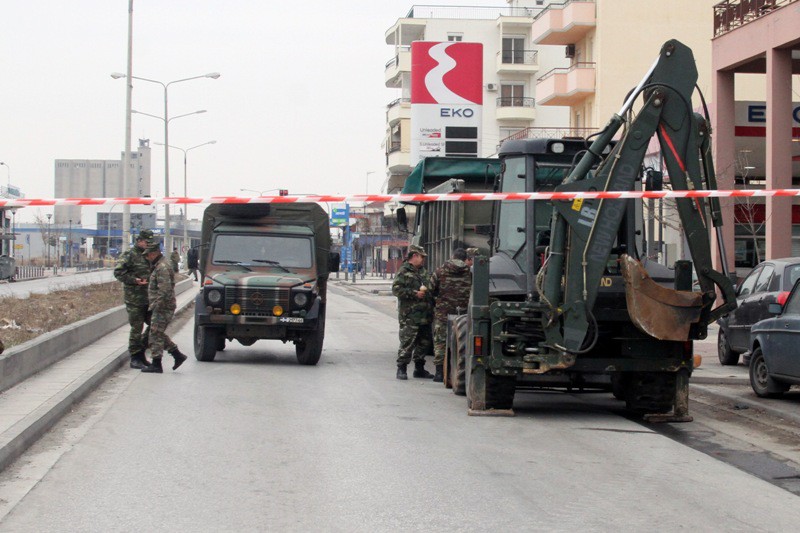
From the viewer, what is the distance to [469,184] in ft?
56.1

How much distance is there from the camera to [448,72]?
39656 mm

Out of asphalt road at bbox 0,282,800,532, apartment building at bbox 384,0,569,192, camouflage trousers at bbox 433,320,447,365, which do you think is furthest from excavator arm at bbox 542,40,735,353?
apartment building at bbox 384,0,569,192

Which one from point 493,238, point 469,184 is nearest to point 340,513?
point 493,238

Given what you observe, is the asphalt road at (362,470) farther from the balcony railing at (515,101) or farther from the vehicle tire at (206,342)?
the balcony railing at (515,101)

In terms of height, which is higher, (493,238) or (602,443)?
(493,238)

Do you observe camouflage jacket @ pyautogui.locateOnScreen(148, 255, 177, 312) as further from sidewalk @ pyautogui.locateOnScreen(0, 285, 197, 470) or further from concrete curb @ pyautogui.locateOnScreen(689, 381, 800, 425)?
concrete curb @ pyautogui.locateOnScreen(689, 381, 800, 425)

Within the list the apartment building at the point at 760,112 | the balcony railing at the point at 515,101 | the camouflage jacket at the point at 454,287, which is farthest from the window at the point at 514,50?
the camouflage jacket at the point at 454,287

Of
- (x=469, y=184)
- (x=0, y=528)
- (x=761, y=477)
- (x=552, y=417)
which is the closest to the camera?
(x=0, y=528)

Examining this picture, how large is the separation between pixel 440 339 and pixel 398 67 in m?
63.1

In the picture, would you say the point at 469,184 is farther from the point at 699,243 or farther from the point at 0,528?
the point at 0,528

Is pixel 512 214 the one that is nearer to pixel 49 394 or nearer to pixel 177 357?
pixel 49 394

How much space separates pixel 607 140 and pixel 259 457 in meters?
4.66

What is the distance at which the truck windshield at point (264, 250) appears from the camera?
57.6ft

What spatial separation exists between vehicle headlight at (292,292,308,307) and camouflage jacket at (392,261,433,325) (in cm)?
222
